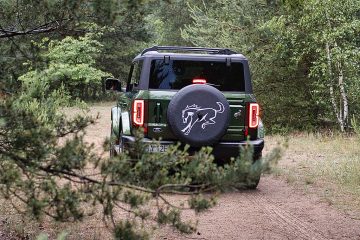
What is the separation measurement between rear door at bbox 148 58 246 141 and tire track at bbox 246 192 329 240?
1.06m

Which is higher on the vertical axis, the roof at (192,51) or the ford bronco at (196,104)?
the roof at (192,51)

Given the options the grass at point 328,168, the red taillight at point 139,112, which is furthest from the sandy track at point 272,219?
the red taillight at point 139,112

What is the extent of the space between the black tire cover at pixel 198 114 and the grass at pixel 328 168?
4.07ft

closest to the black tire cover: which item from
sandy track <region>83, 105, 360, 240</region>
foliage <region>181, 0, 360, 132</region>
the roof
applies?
the roof

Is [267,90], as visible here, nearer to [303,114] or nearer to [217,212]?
[303,114]

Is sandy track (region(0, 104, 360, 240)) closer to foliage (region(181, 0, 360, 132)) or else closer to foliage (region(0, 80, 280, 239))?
foliage (region(0, 80, 280, 239))

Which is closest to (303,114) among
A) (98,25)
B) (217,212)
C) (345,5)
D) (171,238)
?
(345,5)

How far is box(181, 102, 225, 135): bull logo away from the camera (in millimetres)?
7461

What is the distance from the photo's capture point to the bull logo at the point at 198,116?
7461 mm

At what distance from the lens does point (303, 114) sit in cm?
1980

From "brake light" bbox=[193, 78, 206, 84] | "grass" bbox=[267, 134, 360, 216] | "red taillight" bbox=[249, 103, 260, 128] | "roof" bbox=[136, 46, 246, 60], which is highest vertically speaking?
"roof" bbox=[136, 46, 246, 60]

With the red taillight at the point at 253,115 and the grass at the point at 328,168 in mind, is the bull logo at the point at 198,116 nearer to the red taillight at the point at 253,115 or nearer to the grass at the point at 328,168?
the red taillight at the point at 253,115

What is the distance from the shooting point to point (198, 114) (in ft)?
24.5

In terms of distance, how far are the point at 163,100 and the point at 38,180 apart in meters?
4.70
